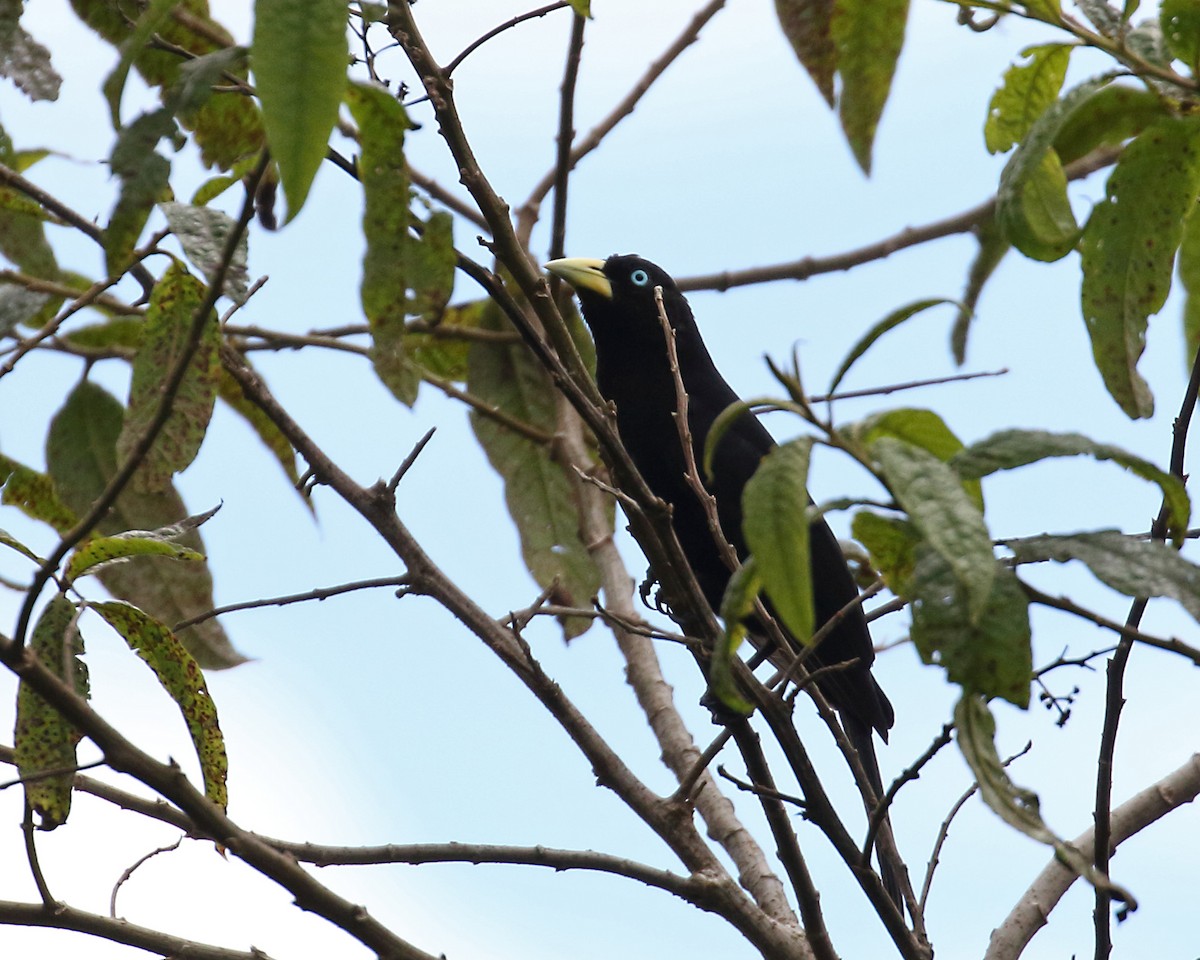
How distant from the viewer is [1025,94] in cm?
142

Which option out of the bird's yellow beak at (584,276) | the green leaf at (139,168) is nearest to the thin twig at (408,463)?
the green leaf at (139,168)

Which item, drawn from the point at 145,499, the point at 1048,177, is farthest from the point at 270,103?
the point at 145,499

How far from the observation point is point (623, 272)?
4.73 m

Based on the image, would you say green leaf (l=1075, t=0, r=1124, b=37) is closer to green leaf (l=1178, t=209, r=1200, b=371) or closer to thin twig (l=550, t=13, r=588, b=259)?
green leaf (l=1178, t=209, r=1200, b=371)

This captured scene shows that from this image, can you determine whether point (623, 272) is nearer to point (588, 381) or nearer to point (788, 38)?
point (588, 381)

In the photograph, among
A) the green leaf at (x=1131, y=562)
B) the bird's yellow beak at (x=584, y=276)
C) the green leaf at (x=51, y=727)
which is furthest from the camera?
the bird's yellow beak at (x=584, y=276)

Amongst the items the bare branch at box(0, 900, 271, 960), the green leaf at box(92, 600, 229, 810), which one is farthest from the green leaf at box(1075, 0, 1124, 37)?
the bare branch at box(0, 900, 271, 960)

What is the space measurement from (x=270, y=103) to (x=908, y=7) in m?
0.50

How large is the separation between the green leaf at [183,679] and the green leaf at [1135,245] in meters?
1.19

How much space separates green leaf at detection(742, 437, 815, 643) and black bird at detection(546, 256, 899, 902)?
283 centimetres

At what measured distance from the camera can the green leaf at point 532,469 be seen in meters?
3.45

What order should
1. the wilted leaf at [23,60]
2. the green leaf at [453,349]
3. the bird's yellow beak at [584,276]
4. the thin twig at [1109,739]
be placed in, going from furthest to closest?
the bird's yellow beak at [584,276]
the green leaf at [453,349]
the thin twig at [1109,739]
the wilted leaf at [23,60]

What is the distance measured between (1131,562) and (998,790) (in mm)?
221

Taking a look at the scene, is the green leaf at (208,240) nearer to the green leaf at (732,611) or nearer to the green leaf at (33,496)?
the green leaf at (732,611)
